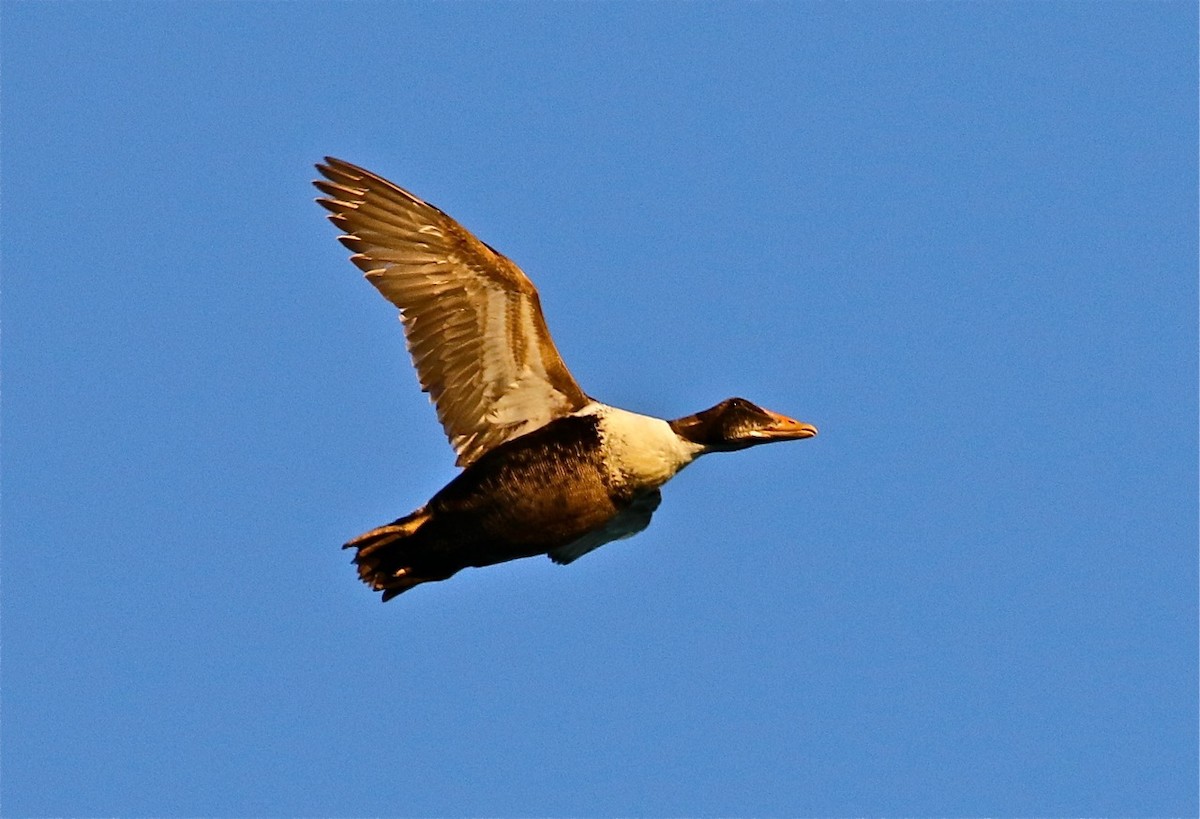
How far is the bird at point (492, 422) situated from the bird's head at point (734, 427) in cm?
1

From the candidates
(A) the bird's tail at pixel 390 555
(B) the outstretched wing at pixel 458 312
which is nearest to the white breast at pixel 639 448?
(B) the outstretched wing at pixel 458 312

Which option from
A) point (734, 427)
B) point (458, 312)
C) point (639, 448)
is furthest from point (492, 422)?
point (734, 427)

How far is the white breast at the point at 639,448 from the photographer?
13.3 metres

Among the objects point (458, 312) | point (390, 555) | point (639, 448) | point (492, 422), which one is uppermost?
point (458, 312)

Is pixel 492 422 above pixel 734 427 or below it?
above

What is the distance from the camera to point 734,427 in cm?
1377

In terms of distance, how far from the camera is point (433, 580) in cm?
1373

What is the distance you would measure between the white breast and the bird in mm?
12

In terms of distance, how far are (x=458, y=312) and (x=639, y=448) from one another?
2.01 m

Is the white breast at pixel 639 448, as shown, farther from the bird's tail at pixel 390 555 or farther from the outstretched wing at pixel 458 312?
the bird's tail at pixel 390 555

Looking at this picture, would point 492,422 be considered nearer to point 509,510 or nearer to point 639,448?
point 509,510

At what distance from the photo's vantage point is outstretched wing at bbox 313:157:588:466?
13.7m

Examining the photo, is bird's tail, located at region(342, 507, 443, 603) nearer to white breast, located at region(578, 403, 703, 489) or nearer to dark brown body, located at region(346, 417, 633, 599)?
dark brown body, located at region(346, 417, 633, 599)

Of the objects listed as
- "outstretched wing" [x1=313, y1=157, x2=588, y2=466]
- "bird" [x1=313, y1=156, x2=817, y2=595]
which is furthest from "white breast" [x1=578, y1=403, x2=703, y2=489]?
"outstretched wing" [x1=313, y1=157, x2=588, y2=466]
